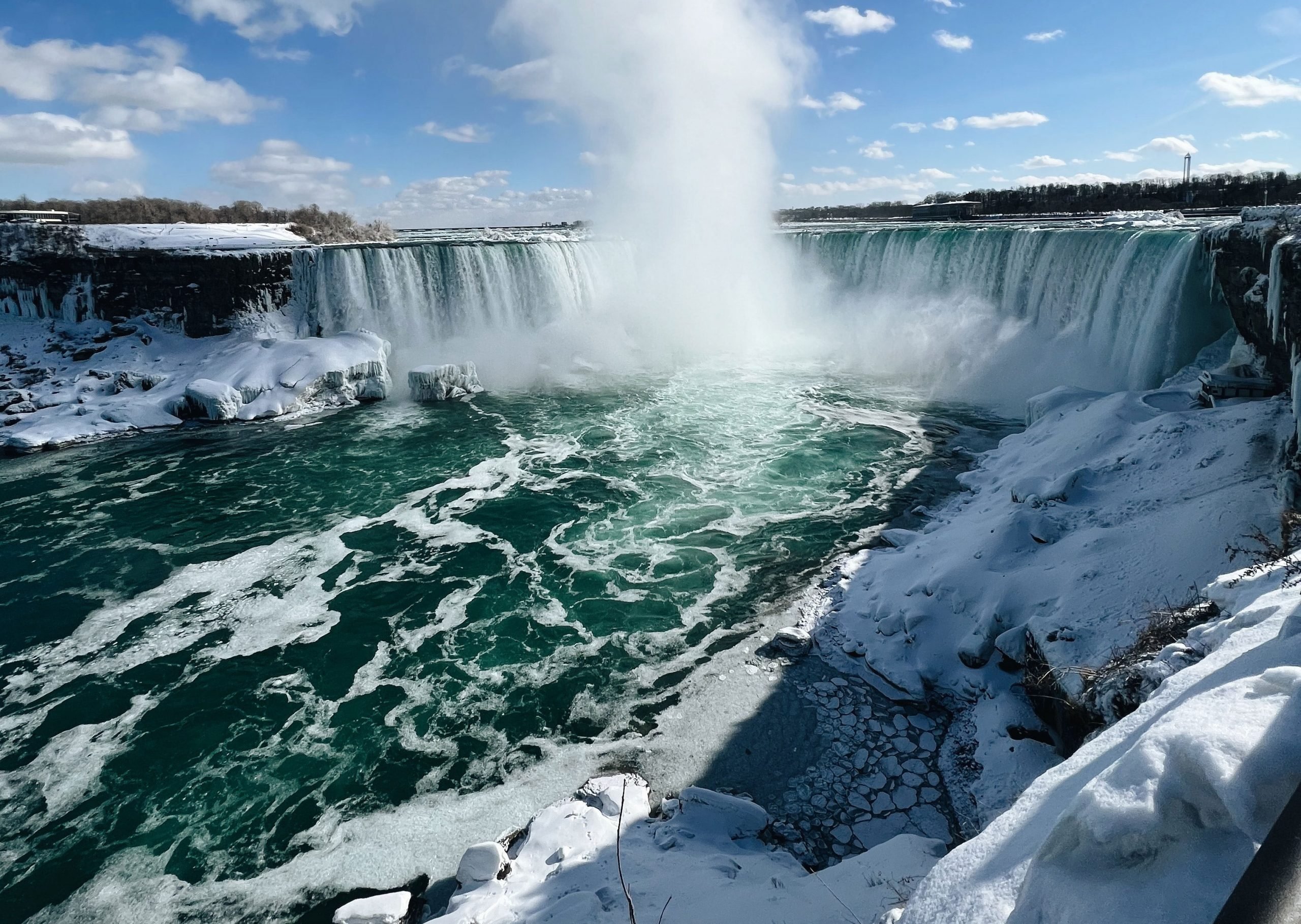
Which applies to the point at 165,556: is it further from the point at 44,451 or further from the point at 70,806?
the point at 44,451

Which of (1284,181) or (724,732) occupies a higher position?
(1284,181)

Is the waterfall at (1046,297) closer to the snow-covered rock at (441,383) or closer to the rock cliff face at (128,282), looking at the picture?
the snow-covered rock at (441,383)

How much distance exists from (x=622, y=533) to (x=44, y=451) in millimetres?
13455

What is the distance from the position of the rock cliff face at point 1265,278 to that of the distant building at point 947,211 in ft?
82.8

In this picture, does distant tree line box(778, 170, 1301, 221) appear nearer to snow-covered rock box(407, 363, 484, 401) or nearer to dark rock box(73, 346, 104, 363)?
snow-covered rock box(407, 363, 484, 401)

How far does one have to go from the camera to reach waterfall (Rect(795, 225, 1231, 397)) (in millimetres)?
11055

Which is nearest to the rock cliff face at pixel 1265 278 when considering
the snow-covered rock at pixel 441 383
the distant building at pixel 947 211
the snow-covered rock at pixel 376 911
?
the snow-covered rock at pixel 376 911

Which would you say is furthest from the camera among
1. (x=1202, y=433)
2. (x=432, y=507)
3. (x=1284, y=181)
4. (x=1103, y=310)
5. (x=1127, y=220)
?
(x=1284, y=181)

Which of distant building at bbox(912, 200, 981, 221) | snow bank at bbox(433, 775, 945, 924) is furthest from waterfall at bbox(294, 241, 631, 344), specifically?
distant building at bbox(912, 200, 981, 221)

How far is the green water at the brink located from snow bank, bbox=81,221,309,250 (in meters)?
8.46

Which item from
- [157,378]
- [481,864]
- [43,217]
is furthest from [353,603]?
[43,217]

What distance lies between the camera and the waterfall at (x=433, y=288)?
19.4 m

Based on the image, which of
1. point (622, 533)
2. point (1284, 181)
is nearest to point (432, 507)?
point (622, 533)

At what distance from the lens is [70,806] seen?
5125 mm
